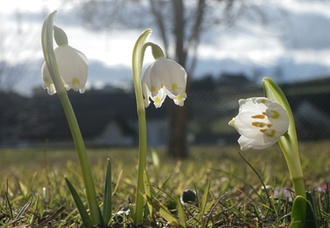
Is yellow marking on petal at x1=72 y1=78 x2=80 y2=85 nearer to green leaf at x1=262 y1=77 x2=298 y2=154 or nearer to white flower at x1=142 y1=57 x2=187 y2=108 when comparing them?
white flower at x1=142 y1=57 x2=187 y2=108

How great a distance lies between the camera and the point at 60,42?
4.53 feet

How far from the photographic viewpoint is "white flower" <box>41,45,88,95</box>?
53.6 inches

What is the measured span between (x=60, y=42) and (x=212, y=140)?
1529 centimetres

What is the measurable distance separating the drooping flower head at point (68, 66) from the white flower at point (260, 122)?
1.19 feet

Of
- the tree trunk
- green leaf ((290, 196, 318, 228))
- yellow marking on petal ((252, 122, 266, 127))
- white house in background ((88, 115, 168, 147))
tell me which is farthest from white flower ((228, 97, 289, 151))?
white house in background ((88, 115, 168, 147))

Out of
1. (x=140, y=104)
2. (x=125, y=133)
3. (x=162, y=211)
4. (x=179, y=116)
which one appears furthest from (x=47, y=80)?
(x=125, y=133)

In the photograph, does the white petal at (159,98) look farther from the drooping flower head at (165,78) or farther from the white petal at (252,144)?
the white petal at (252,144)

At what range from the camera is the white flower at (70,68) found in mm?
1361

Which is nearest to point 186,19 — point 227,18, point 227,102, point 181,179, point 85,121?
point 227,18

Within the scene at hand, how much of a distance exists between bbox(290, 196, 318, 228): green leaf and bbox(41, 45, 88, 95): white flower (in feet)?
1.80

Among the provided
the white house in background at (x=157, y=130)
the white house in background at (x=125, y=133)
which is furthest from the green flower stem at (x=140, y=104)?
the white house in background at (x=157, y=130)

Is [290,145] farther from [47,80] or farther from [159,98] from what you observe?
[47,80]

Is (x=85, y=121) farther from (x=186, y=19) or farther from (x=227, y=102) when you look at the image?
(x=186, y=19)

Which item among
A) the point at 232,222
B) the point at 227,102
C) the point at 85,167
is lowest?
the point at 227,102
